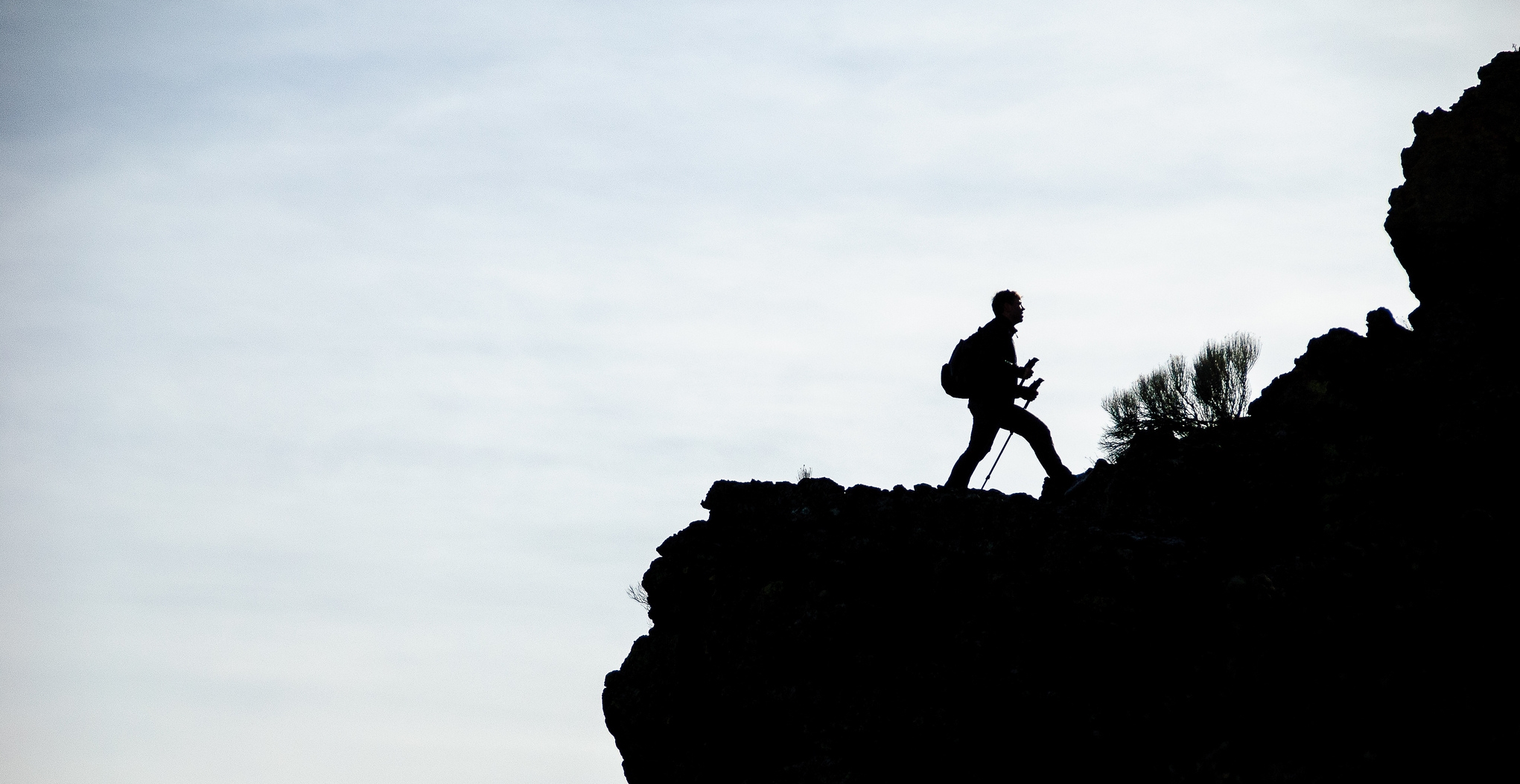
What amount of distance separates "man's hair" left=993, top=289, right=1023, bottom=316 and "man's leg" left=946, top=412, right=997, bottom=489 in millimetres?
1132

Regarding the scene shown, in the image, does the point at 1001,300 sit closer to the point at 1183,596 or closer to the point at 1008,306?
the point at 1008,306

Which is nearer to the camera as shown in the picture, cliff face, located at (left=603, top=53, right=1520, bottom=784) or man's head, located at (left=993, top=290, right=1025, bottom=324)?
cliff face, located at (left=603, top=53, right=1520, bottom=784)

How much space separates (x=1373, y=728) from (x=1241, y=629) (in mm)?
1172

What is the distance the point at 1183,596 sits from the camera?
34.1ft

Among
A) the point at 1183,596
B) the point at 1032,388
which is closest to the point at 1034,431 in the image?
the point at 1032,388

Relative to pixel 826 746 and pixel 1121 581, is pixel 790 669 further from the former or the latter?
pixel 1121 581

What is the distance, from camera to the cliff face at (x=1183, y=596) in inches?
358

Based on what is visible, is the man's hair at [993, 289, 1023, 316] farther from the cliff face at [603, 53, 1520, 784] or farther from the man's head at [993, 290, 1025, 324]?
the cliff face at [603, 53, 1520, 784]

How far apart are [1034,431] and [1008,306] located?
136 centimetres

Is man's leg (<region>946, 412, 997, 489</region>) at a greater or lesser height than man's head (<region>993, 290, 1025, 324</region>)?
lesser

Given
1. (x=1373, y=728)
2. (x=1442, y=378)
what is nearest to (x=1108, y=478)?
(x=1442, y=378)

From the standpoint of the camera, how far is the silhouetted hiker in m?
14.6

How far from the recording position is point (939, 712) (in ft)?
35.3

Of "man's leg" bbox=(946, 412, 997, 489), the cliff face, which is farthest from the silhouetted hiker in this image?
the cliff face
